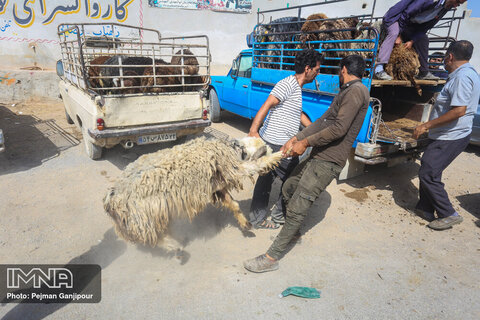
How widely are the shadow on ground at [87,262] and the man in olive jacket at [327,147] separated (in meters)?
1.45

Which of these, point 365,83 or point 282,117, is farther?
point 365,83

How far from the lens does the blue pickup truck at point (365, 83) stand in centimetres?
426

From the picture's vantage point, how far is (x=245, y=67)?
7.40 metres

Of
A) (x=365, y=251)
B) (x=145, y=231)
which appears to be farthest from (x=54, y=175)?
(x=365, y=251)

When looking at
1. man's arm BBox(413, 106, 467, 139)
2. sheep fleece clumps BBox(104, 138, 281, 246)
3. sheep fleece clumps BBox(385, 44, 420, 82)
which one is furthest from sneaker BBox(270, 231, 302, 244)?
sheep fleece clumps BBox(385, 44, 420, 82)

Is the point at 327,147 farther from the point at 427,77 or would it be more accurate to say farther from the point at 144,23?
the point at 144,23

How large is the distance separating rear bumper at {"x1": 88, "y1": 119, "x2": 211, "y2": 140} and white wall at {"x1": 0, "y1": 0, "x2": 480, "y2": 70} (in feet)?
32.1

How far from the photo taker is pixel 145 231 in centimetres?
252

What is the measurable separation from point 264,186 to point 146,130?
2395 mm

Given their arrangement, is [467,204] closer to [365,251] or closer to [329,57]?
[365,251]

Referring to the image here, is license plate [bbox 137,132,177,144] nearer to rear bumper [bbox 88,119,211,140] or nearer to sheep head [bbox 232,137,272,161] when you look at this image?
rear bumper [bbox 88,119,211,140]

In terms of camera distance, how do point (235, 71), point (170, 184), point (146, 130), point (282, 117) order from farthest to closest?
point (235, 71) → point (146, 130) → point (282, 117) → point (170, 184)

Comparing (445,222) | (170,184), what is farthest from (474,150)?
(170,184)

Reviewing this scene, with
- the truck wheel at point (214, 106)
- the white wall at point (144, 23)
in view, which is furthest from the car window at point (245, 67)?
the white wall at point (144, 23)
